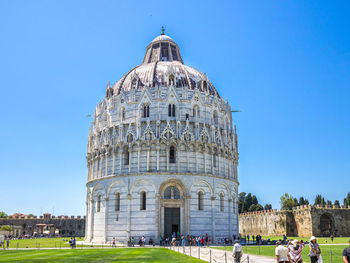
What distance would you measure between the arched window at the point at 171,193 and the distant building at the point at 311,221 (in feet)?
108

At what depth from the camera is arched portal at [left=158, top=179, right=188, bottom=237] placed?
4312 centimetres

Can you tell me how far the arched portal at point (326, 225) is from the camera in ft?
212

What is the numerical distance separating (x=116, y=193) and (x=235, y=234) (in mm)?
17909

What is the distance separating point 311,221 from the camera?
63.2 m

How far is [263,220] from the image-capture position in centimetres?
7800

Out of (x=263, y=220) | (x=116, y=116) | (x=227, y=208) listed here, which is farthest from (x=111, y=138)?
(x=263, y=220)

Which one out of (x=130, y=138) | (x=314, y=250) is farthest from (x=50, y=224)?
(x=314, y=250)

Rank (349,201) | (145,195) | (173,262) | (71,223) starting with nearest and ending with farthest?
(173,262) → (145,195) → (71,223) → (349,201)

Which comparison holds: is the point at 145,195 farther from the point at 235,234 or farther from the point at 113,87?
the point at 113,87

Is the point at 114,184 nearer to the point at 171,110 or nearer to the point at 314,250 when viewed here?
the point at 171,110

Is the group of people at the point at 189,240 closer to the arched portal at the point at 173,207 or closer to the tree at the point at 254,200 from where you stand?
the arched portal at the point at 173,207


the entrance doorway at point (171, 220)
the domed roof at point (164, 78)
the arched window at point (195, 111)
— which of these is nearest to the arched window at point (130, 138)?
the domed roof at point (164, 78)

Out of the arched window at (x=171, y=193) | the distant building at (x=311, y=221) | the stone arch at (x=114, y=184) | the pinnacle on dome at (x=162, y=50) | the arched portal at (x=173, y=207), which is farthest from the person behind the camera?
the distant building at (x=311, y=221)

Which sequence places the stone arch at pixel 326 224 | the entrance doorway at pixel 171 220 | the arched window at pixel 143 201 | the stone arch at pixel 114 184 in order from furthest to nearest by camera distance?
the stone arch at pixel 326 224
the stone arch at pixel 114 184
the arched window at pixel 143 201
the entrance doorway at pixel 171 220
